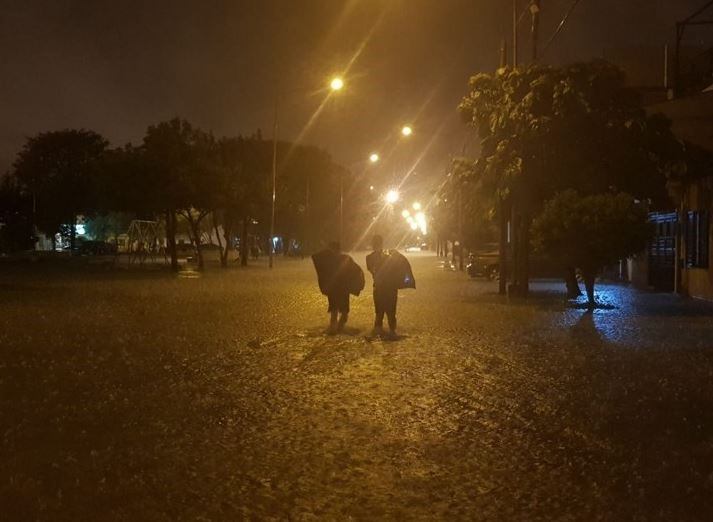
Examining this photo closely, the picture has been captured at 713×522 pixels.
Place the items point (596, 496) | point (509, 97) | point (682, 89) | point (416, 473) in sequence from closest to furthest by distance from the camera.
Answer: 1. point (596, 496)
2. point (416, 473)
3. point (509, 97)
4. point (682, 89)

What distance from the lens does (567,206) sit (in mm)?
19750

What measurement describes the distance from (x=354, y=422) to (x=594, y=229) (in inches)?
516

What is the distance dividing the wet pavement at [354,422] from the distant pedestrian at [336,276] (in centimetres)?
63

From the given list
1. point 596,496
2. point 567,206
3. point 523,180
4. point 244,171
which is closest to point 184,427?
point 596,496

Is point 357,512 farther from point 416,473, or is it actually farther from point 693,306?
point 693,306

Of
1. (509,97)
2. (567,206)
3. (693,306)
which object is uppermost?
(509,97)

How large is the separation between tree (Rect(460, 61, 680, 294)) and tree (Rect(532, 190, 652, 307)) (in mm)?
1922

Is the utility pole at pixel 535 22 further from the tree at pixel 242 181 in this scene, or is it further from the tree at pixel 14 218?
the tree at pixel 14 218

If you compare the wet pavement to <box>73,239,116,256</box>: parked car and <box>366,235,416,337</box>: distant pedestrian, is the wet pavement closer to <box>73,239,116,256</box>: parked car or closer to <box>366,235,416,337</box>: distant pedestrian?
<box>366,235,416,337</box>: distant pedestrian

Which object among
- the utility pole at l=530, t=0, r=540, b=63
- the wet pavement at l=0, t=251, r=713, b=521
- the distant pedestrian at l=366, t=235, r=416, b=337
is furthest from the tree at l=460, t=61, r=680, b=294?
the distant pedestrian at l=366, t=235, r=416, b=337

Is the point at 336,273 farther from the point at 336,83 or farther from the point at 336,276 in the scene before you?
the point at 336,83

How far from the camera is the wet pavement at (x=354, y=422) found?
17.5ft

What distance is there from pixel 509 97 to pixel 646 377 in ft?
42.1

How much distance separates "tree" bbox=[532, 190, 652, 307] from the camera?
19375mm
